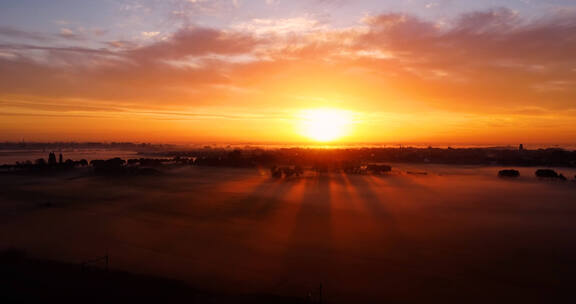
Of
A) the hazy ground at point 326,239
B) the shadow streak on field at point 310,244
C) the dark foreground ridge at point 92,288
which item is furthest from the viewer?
the shadow streak on field at point 310,244

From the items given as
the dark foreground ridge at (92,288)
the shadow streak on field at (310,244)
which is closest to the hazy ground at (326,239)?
the shadow streak on field at (310,244)

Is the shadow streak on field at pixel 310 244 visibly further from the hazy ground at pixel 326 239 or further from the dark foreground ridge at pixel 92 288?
the dark foreground ridge at pixel 92 288

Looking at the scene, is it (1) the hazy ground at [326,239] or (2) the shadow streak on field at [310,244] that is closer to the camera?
(1) the hazy ground at [326,239]

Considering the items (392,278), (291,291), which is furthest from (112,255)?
(392,278)

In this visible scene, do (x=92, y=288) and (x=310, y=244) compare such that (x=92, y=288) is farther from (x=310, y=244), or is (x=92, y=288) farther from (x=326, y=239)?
(x=326, y=239)

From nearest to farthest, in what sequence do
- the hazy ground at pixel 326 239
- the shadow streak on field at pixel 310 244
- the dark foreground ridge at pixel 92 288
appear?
the dark foreground ridge at pixel 92 288 → the hazy ground at pixel 326 239 → the shadow streak on field at pixel 310 244

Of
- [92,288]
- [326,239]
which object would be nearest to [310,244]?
[326,239]
